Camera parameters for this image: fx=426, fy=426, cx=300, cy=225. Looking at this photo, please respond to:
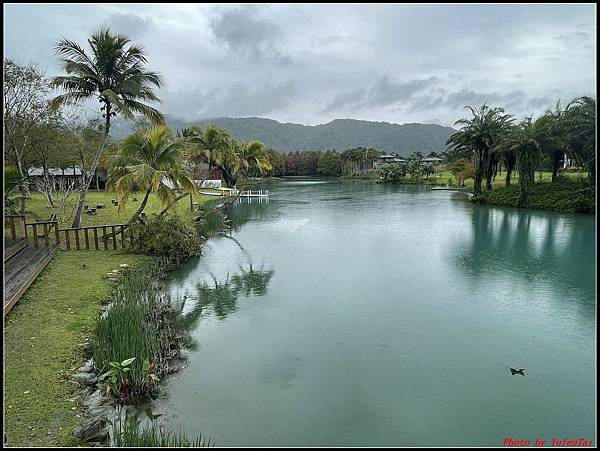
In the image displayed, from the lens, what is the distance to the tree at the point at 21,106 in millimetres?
14383

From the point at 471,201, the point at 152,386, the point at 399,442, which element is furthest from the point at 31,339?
the point at 471,201

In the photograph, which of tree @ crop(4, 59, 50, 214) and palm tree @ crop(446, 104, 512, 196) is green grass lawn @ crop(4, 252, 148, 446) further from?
palm tree @ crop(446, 104, 512, 196)

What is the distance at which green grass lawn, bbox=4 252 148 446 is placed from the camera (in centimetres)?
402

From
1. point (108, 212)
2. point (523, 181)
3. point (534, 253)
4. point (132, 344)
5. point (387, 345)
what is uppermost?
point (523, 181)

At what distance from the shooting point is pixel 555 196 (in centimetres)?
2414

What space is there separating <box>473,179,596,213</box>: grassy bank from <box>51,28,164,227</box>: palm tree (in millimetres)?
21238

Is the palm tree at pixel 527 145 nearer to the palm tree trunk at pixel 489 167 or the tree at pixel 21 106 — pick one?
the palm tree trunk at pixel 489 167

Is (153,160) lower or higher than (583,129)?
lower

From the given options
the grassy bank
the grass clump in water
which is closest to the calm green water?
the grass clump in water

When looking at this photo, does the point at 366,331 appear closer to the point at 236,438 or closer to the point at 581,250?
the point at 236,438

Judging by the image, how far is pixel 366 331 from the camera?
715cm

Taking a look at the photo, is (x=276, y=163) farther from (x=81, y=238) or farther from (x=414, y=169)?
(x=81, y=238)

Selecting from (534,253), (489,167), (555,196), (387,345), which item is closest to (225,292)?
(387,345)

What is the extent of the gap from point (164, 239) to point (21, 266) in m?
3.71
